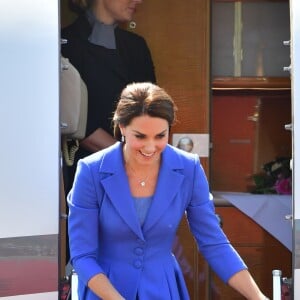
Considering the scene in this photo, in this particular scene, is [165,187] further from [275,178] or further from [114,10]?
[275,178]

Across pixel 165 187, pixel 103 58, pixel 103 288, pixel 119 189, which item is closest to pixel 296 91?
pixel 165 187

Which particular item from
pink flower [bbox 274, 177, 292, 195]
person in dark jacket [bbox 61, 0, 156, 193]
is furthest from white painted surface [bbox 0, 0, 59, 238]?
pink flower [bbox 274, 177, 292, 195]

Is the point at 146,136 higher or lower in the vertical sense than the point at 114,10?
lower

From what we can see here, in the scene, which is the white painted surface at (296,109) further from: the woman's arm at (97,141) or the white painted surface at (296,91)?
the woman's arm at (97,141)

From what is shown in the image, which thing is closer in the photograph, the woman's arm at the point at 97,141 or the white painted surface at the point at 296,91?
the white painted surface at the point at 296,91

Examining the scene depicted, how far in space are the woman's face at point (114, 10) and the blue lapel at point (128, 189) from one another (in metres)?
2.10

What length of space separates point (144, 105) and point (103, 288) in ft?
1.87

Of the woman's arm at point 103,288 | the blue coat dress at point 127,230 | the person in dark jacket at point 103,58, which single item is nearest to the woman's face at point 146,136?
the blue coat dress at point 127,230

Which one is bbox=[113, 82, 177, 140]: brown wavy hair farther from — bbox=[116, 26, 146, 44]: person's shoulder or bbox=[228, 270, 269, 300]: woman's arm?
bbox=[116, 26, 146, 44]: person's shoulder

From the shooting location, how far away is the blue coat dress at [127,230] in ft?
7.54

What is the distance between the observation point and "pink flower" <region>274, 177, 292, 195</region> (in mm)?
4312

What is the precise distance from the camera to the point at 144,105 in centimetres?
223

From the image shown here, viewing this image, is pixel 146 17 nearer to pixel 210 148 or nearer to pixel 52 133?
pixel 210 148

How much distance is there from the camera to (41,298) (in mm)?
3197
